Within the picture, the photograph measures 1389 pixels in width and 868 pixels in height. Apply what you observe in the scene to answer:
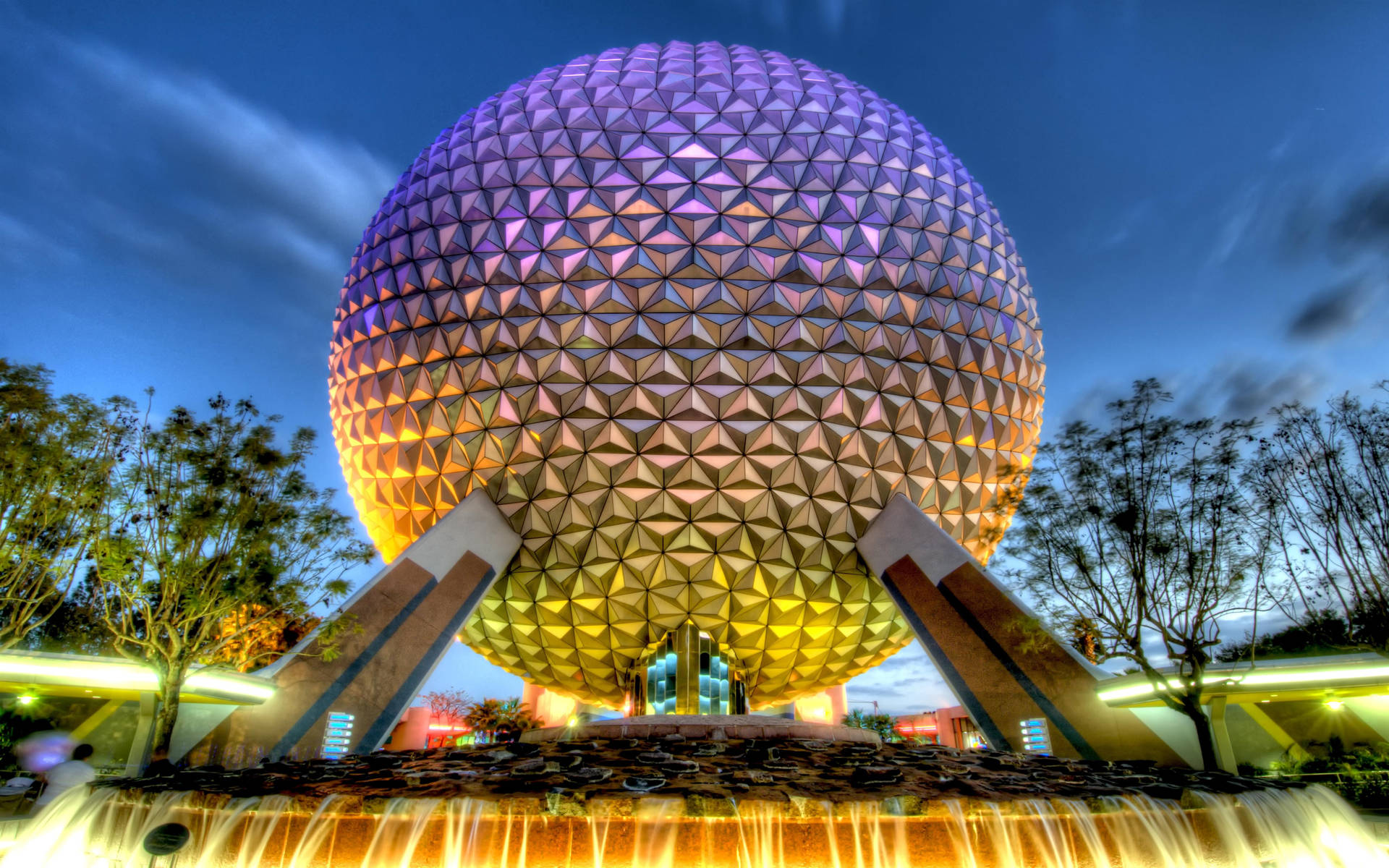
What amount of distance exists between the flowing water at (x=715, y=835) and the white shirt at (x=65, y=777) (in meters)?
5.06

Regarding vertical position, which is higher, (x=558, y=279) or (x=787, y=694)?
(x=558, y=279)

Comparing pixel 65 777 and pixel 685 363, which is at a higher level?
pixel 685 363

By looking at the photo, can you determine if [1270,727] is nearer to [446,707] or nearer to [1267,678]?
[1267,678]

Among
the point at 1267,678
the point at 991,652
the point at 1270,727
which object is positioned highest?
the point at 991,652

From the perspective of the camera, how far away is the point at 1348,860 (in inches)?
321

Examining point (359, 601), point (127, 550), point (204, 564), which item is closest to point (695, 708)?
point (359, 601)

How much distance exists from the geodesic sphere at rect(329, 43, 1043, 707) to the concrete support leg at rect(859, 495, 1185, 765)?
1.68m

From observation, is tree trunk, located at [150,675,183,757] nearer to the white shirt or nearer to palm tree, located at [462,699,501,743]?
the white shirt

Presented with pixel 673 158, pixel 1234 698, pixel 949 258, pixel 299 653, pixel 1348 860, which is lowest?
pixel 1348 860

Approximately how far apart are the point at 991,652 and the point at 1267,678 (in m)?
5.06

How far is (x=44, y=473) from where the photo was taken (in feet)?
47.5

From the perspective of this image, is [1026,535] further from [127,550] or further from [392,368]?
[127,550]

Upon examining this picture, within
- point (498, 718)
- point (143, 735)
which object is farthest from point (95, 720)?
point (498, 718)

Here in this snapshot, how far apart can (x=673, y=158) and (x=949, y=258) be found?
867cm
